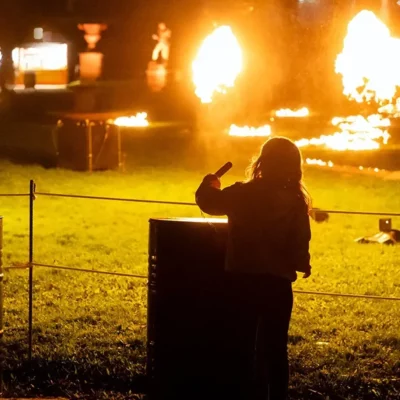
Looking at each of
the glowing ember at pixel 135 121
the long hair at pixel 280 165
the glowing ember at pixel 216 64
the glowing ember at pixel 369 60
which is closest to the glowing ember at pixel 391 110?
the glowing ember at pixel 369 60

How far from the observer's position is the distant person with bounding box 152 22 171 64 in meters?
37.4

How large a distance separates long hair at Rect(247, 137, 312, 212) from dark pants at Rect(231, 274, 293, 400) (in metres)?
0.55

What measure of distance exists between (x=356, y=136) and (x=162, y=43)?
497 inches

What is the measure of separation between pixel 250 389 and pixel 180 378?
43 cm

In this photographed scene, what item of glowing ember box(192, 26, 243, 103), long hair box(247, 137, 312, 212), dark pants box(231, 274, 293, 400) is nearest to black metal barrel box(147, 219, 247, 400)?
dark pants box(231, 274, 293, 400)

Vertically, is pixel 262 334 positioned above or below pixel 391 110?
below

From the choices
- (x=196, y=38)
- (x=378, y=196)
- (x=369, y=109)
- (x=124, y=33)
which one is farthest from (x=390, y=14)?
(x=378, y=196)

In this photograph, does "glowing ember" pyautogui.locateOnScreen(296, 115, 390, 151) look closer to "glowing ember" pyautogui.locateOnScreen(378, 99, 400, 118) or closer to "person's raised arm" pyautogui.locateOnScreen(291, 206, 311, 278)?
"glowing ember" pyautogui.locateOnScreen(378, 99, 400, 118)

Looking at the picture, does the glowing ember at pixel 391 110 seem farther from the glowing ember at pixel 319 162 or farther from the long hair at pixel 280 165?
the long hair at pixel 280 165

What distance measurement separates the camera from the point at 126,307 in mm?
8992

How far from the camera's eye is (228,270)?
5.22m

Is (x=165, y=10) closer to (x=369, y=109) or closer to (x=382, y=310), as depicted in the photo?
(x=369, y=109)

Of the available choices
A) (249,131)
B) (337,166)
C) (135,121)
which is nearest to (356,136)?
(249,131)

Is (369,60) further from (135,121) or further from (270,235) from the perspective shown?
(270,235)
